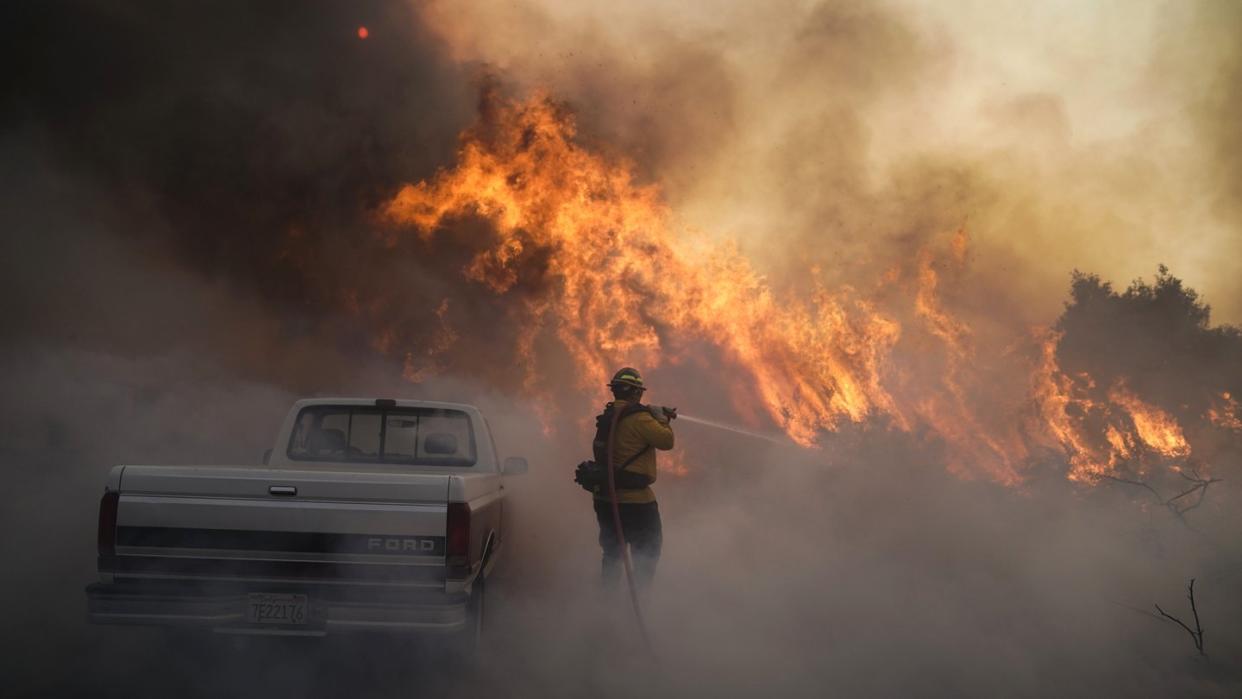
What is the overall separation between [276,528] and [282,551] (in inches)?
5.2

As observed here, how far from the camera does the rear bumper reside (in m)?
5.23

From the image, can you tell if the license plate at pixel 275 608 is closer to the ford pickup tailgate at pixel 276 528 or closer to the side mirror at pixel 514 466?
the ford pickup tailgate at pixel 276 528

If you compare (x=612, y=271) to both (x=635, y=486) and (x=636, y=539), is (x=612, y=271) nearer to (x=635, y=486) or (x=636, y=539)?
(x=635, y=486)

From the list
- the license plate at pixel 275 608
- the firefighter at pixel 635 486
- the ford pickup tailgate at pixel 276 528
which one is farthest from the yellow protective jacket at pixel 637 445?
the license plate at pixel 275 608

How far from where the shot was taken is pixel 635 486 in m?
7.61

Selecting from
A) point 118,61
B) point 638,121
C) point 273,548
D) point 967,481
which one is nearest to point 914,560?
point 967,481

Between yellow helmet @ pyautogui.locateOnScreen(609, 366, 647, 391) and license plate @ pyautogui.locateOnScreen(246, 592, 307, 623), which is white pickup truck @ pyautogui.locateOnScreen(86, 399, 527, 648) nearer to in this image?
license plate @ pyautogui.locateOnScreen(246, 592, 307, 623)

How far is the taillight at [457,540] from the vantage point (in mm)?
5473

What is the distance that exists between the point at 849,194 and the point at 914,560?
10.5 metres

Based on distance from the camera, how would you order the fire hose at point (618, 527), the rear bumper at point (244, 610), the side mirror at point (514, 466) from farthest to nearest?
the side mirror at point (514, 466)
the fire hose at point (618, 527)
the rear bumper at point (244, 610)

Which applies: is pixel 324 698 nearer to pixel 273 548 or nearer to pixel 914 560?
pixel 273 548

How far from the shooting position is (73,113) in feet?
55.0

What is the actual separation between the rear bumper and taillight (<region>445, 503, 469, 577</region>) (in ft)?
0.69

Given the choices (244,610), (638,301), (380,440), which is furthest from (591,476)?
(638,301)
